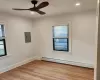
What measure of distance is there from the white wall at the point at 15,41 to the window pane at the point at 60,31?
52.6 inches

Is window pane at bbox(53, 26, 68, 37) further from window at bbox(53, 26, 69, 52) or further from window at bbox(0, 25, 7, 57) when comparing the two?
window at bbox(0, 25, 7, 57)

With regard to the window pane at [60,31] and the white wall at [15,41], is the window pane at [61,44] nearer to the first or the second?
the window pane at [60,31]

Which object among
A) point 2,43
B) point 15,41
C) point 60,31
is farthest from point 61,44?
point 2,43

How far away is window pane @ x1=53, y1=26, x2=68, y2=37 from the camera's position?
4.13m

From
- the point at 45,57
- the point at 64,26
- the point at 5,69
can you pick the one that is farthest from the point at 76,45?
the point at 5,69

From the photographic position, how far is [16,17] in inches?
158

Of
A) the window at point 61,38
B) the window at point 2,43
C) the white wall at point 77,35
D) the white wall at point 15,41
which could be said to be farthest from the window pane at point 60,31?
the window at point 2,43

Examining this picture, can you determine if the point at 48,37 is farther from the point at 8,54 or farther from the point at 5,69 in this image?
the point at 5,69

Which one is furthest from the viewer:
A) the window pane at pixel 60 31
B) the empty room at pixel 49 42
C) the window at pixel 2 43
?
the window pane at pixel 60 31

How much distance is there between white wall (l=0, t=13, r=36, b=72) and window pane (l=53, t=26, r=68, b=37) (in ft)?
4.38

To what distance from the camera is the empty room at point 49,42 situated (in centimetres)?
327

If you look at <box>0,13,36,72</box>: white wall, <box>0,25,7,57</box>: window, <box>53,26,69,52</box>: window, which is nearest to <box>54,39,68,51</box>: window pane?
<box>53,26,69,52</box>: window

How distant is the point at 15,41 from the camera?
13.1ft

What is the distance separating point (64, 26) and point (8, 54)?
261 cm
